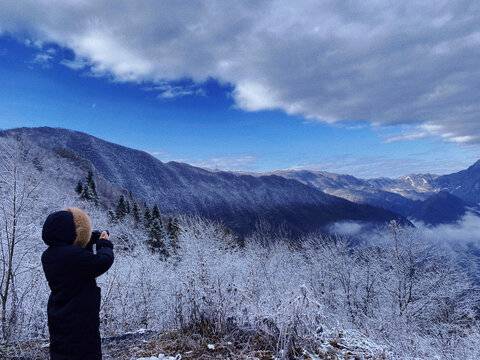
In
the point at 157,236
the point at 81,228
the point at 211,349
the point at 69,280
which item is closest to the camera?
the point at 69,280

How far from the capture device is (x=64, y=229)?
2846mm

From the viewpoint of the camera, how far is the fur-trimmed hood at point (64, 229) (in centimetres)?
284

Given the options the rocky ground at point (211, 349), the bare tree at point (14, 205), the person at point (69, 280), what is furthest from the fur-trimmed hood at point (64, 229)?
the bare tree at point (14, 205)

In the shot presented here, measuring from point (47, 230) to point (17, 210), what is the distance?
13.6ft

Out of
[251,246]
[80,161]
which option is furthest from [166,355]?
[80,161]

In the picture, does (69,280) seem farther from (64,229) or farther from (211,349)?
(211,349)

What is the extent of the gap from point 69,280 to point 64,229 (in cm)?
53

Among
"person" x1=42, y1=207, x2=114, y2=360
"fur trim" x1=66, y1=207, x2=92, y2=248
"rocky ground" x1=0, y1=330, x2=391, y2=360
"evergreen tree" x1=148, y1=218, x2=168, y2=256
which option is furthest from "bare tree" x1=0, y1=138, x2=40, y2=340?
"evergreen tree" x1=148, y1=218, x2=168, y2=256

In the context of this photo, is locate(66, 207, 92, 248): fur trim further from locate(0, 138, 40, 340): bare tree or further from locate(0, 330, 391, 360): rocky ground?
locate(0, 138, 40, 340): bare tree

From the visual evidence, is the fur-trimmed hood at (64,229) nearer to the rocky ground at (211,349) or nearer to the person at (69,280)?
the person at (69,280)

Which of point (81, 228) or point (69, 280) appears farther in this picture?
point (81, 228)

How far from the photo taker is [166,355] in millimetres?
4461

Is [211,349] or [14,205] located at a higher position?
[14,205]

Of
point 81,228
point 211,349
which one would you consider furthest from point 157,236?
point 81,228
